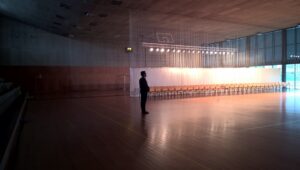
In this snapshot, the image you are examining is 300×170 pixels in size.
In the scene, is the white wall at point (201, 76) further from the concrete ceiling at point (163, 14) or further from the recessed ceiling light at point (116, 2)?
the recessed ceiling light at point (116, 2)

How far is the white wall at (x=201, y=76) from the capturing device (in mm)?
14514

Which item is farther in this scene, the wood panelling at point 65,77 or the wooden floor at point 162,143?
the wood panelling at point 65,77

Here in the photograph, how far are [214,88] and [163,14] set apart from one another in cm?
663

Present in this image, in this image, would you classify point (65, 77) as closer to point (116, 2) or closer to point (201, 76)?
point (201, 76)

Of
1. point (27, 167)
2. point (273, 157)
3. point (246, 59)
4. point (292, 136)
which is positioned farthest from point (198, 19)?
point (27, 167)

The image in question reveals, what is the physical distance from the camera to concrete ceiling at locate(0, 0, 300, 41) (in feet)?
37.0

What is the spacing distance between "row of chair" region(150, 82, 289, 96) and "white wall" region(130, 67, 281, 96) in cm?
51

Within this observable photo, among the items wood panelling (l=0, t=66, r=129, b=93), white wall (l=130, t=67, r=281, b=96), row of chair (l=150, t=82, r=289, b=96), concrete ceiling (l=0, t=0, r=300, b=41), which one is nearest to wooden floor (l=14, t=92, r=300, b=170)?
concrete ceiling (l=0, t=0, r=300, b=41)

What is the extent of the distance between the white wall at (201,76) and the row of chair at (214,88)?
0.51 meters

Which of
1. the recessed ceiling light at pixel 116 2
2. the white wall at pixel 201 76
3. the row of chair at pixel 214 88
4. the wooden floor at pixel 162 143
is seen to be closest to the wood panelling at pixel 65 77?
the row of chair at pixel 214 88

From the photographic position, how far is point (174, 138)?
5.09 metres

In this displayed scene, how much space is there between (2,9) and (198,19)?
1349 cm

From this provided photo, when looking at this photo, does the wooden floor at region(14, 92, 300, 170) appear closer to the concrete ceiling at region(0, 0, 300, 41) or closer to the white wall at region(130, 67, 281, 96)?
the concrete ceiling at region(0, 0, 300, 41)

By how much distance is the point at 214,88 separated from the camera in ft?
54.3
